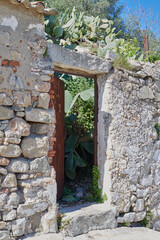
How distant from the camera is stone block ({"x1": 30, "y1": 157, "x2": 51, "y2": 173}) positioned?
308 centimetres

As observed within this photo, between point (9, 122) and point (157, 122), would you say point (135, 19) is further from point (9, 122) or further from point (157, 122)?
point (9, 122)

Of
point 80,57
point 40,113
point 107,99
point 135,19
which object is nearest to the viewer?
point 40,113

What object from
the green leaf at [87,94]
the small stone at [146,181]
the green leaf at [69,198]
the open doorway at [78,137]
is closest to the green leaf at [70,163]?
the open doorway at [78,137]

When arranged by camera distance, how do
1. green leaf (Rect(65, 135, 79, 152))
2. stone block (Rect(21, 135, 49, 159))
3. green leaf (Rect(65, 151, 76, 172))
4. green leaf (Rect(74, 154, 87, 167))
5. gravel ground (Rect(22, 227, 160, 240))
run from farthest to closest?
1. green leaf (Rect(65, 135, 79, 152))
2. green leaf (Rect(74, 154, 87, 167))
3. green leaf (Rect(65, 151, 76, 172))
4. gravel ground (Rect(22, 227, 160, 240))
5. stone block (Rect(21, 135, 49, 159))

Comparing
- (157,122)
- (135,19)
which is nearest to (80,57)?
(157,122)

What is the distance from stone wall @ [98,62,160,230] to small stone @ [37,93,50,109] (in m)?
1.13

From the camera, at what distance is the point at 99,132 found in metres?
4.19

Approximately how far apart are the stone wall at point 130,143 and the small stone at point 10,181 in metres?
1.51

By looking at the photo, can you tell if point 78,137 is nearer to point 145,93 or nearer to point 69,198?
point 69,198

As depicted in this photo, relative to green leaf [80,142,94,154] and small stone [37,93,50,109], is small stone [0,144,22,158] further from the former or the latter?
green leaf [80,142,94,154]

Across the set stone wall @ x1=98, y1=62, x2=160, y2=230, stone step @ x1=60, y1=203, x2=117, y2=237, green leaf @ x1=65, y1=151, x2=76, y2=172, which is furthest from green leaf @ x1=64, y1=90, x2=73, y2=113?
stone step @ x1=60, y1=203, x2=117, y2=237

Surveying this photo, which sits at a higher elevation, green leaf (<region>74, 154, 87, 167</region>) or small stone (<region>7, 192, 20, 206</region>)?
green leaf (<region>74, 154, 87, 167</region>)

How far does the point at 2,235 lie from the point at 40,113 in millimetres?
1366

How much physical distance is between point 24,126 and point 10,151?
312 mm
